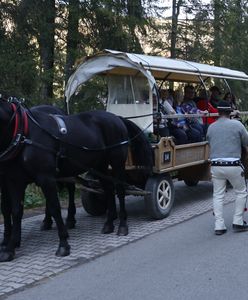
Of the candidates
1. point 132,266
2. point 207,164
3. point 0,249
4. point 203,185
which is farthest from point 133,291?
point 203,185

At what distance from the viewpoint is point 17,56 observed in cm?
1234

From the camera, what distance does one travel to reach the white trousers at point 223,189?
720 centimetres

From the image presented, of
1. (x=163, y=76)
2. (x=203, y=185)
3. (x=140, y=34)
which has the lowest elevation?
(x=203, y=185)

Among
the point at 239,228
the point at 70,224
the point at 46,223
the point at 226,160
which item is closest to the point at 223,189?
the point at 226,160

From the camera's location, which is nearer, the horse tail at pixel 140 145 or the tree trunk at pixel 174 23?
the horse tail at pixel 140 145

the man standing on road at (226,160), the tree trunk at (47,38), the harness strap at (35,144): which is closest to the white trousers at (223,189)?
the man standing on road at (226,160)

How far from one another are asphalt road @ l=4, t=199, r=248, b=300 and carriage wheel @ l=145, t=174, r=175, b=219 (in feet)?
3.09

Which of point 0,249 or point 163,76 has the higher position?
point 163,76

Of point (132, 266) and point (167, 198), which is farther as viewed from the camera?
point (167, 198)

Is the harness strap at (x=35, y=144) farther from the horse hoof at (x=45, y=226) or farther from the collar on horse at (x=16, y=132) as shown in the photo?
the horse hoof at (x=45, y=226)

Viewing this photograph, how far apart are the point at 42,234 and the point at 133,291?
280cm

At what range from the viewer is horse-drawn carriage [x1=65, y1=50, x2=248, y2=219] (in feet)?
26.2

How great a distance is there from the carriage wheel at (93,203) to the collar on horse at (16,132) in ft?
8.60

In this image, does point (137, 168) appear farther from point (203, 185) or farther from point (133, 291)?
Answer: point (203, 185)
